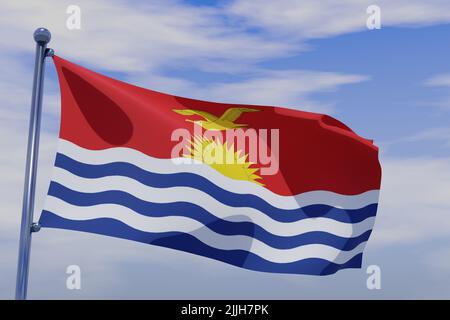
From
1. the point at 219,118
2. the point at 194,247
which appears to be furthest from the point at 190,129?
the point at 194,247

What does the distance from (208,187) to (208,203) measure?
0.78ft

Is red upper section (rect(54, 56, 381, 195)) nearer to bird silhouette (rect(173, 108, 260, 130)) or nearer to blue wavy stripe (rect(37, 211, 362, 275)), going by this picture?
bird silhouette (rect(173, 108, 260, 130))

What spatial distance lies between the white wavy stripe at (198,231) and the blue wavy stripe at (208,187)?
0.47m

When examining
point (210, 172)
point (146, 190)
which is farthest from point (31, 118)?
point (210, 172)

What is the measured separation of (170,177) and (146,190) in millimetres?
405

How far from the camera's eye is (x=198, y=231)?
11547 millimetres

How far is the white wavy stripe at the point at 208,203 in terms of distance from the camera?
36.9 ft

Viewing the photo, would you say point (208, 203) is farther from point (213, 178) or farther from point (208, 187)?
point (213, 178)

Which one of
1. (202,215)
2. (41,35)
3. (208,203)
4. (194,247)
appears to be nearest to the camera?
(41,35)

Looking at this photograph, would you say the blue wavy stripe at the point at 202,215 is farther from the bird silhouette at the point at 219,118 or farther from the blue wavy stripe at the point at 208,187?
the bird silhouette at the point at 219,118

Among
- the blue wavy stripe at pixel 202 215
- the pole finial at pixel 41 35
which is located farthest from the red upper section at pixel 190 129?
the blue wavy stripe at pixel 202 215

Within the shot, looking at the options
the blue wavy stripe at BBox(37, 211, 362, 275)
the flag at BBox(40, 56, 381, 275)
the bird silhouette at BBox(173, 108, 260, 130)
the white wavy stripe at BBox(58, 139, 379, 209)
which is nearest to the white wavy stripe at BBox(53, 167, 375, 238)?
the flag at BBox(40, 56, 381, 275)

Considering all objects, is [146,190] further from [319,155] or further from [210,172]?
[319,155]

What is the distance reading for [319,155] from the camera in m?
12.3
